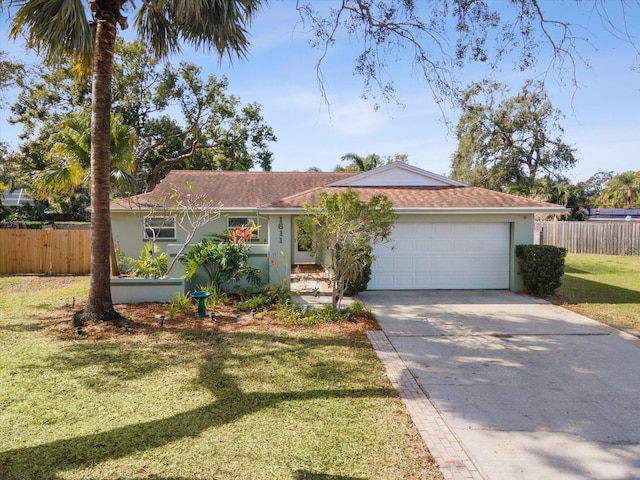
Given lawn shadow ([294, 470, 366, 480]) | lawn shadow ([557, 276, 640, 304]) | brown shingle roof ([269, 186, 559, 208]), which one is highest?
brown shingle roof ([269, 186, 559, 208])

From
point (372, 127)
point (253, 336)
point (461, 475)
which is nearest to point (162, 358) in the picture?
point (253, 336)

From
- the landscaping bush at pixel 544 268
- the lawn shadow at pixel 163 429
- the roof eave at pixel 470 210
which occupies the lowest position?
the lawn shadow at pixel 163 429

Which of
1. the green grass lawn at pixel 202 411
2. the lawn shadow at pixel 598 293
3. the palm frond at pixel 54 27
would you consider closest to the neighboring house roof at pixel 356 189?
the lawn shadow at pixel 598 293

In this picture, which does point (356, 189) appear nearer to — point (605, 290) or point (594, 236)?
point (605, 290)

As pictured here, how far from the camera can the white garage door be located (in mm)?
12492

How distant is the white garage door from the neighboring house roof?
0.71 metres

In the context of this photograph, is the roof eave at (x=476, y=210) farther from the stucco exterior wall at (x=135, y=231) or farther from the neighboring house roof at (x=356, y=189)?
the stucco exterior wall at (x=135, y=231)

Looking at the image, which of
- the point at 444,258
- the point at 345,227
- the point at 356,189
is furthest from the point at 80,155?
the point at 444,258

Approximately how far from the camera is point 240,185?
18.3m

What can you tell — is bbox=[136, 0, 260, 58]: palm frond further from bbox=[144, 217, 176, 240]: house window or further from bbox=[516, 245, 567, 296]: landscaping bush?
bbox=[516, 245, 567, 296]: landscaping bush

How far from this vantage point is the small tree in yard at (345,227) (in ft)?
28.5

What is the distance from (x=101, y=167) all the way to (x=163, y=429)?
5.82 metres

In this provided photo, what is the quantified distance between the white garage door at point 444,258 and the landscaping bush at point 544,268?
0.89 metres

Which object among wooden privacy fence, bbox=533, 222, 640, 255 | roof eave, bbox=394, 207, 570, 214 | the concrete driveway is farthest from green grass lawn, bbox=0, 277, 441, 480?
wooden privacy fence, bbox=533, 222, 640, 255
